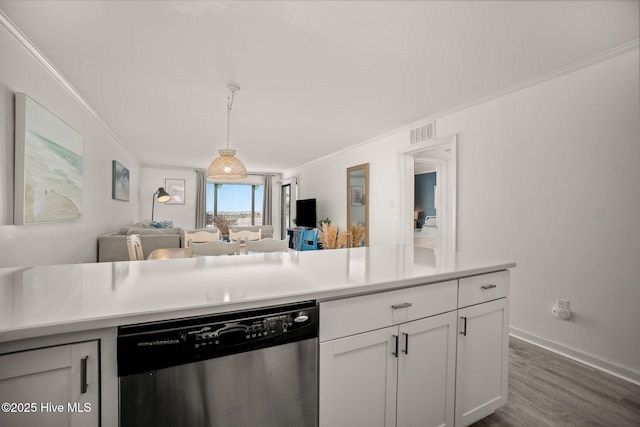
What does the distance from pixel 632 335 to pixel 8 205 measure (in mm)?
4290

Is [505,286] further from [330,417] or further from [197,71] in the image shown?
[197,71]

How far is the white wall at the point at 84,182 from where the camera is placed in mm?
1838

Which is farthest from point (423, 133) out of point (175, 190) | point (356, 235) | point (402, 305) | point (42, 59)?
point (175, 190)

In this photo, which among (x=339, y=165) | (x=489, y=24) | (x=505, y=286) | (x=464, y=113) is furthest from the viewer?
(x=339, y=165)

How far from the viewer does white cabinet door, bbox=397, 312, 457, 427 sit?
1206 mm

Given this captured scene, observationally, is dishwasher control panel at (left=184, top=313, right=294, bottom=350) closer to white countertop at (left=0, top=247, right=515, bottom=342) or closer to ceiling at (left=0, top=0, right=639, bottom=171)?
white countertop at (left=0, top=247, right=515, bottom=342)

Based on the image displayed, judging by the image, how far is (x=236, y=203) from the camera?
31.3ft

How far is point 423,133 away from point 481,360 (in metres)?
2.99

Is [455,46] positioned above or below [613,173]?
above

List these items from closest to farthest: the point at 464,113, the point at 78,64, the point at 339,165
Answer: the point at 78,64, the point at 464,113, the point at 339,165

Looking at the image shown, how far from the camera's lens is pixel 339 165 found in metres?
5.92

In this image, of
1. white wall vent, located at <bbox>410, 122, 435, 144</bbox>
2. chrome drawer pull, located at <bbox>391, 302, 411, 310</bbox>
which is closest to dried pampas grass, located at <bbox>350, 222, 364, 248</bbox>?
white wall vent, located at <bbox>410, 122, 435, 144</bbox>

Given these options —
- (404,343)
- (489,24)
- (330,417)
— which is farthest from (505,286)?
(489,24)

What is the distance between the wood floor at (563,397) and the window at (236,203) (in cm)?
840
